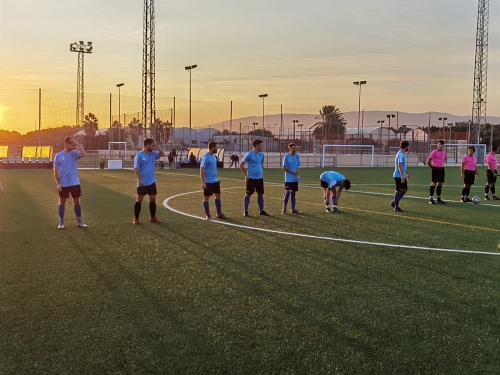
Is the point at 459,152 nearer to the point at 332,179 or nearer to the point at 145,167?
the point at 332,179

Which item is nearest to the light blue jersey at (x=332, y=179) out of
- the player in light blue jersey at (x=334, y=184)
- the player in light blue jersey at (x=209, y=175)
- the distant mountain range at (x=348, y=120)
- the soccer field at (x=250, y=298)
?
the player in light blue jersey at (x=334, y=184)

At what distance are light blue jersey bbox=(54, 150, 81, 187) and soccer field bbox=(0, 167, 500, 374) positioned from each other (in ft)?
3.37

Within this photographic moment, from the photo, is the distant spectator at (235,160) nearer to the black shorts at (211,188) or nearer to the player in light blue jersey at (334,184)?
the player in light blue jersey at (334,184)

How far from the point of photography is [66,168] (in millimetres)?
10273

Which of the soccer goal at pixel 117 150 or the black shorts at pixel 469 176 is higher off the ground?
the soccer goal at pixel 117 150

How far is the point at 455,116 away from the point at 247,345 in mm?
95206

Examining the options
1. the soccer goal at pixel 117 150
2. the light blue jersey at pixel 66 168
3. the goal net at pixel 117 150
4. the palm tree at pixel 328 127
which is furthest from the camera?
the palm tree at pixel 328 127

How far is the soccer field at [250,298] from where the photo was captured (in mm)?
4086

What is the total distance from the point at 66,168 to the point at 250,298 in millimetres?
6162

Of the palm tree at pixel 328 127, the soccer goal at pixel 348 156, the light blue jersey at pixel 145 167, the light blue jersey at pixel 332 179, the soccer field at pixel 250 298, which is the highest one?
the palm tree at pixel 328 127

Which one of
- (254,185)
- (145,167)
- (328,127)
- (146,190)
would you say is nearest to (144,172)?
(145,167)

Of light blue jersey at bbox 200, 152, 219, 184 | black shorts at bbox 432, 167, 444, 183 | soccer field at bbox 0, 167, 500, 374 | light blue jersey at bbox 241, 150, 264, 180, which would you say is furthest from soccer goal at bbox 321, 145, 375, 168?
soccer field at bbox 0, 167, 500, 374

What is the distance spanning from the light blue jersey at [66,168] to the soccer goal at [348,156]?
36.9 m

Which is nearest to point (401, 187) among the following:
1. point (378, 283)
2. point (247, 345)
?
point (378, 283)
